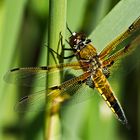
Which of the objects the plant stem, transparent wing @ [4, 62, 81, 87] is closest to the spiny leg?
transparent wing @ [4, 62, 81, 87]

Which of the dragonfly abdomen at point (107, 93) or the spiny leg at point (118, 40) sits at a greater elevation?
the spiny leg at point (118, 40)

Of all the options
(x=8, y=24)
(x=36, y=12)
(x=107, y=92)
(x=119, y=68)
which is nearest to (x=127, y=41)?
(x=119, y=68)

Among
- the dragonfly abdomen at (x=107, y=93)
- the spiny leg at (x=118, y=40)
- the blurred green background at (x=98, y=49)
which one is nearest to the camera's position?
the blurred green background at (x=98, y=49)

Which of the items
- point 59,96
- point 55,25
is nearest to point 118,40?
point 59,96

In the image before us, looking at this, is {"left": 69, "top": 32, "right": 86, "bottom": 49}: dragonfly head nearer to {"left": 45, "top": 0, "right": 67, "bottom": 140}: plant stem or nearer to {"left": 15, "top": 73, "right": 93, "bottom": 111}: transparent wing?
{"left": 15, "top": 73, "right": 93, "bottom": 111}: transparent wing

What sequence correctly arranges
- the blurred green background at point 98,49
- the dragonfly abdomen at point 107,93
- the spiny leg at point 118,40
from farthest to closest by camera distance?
the dragonfly abdomen at point 107,93
the spiny leg at point 118,40
the blurred green background at point 98,49

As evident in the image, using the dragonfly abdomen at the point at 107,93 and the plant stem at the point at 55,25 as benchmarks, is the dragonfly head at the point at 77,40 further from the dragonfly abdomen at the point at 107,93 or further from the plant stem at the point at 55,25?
the plant stem at the point at 55,25

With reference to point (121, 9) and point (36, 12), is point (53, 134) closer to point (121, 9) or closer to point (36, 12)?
point (121, 9)

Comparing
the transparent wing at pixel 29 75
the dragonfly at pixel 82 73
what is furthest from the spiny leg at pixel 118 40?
the transparent wing at pixel 29 75
